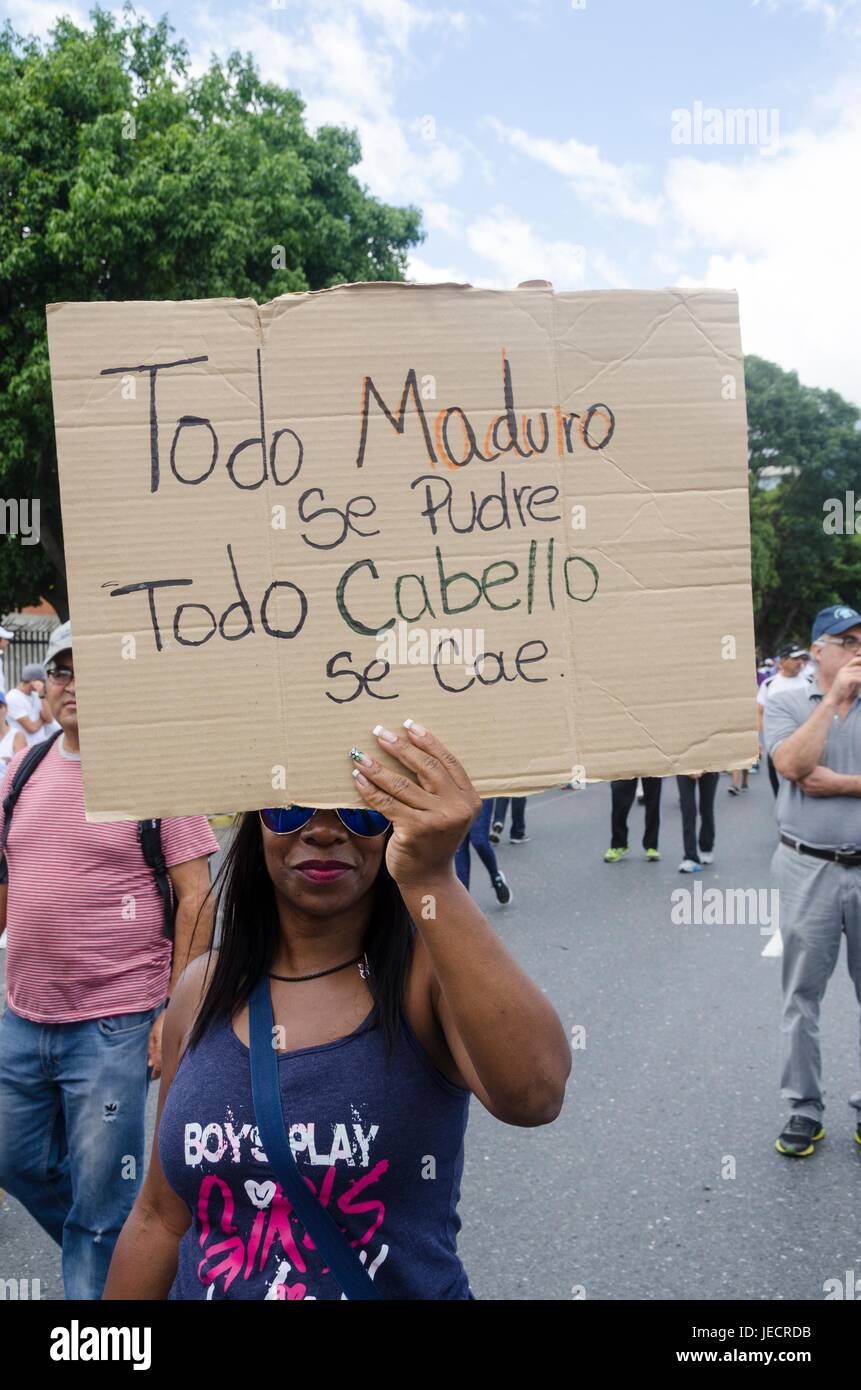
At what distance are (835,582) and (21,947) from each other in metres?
53.7

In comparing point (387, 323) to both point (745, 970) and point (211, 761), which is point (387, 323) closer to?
point (211, 761)

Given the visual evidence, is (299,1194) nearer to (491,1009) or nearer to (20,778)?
(491,1009)

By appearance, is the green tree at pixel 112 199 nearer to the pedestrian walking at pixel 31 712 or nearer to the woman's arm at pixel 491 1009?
the pedestrian walking at pixel 31 712

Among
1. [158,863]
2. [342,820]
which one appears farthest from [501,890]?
[342,820]

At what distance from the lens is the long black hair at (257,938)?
5.74ft

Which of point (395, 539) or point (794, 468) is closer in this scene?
point (395, 539)

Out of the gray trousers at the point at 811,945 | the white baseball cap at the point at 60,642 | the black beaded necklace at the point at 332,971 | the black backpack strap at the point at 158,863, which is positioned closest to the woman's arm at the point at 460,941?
the black beaded necklace at the point at 332,971

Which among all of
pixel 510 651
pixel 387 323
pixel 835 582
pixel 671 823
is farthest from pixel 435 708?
pixel 835 582

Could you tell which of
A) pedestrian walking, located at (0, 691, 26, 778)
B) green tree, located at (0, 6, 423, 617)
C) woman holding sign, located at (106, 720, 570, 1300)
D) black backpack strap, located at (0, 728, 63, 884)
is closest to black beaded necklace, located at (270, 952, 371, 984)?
woman holding sign, located at (106, 720, 570, 1300)

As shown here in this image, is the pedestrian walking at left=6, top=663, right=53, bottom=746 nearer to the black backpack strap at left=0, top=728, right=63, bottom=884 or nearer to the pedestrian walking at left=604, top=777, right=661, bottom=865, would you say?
the pedestrian walking at left=604, top=777, right=661, bottom=865

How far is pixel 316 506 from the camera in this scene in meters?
1.61

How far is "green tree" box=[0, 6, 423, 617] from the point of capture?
48.4ft

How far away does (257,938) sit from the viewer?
6.20 ft

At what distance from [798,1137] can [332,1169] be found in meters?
3.31
